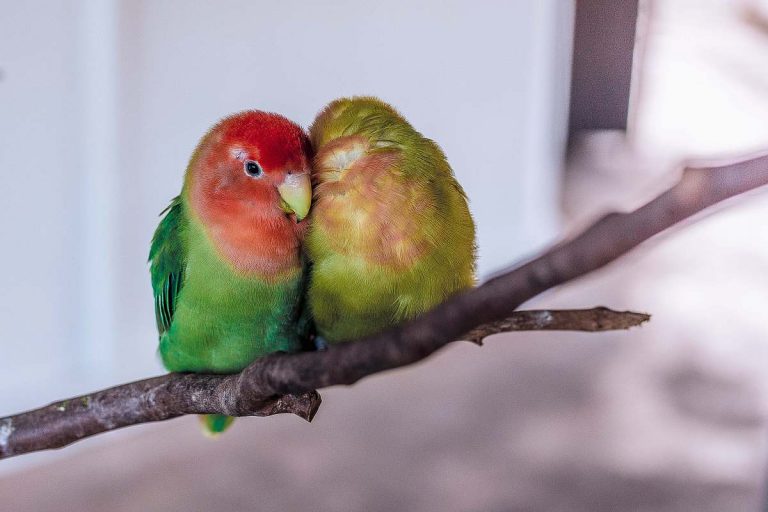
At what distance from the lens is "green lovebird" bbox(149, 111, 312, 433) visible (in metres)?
0.55

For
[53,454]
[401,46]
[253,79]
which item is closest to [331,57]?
[253,79]

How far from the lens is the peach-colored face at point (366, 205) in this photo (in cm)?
52

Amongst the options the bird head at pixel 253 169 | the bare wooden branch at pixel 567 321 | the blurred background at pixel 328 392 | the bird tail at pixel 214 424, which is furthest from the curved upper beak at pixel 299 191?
the blurred background at pixel 328 392

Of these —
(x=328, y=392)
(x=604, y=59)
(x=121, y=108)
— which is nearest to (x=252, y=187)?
(x=604, y=59)

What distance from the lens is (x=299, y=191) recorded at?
529mm

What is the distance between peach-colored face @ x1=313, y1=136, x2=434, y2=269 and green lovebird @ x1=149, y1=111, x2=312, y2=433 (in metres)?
0.02

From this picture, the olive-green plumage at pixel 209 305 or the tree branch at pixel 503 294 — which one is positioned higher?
the tree branch at pixel 503 294

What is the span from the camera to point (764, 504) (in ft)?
2.34

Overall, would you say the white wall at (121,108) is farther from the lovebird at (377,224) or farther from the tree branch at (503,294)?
the tree branch at (503,294)

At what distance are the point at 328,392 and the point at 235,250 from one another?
1442mm


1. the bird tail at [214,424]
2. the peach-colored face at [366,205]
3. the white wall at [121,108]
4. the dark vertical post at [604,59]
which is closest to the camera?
the dark vertical post at [604,59]

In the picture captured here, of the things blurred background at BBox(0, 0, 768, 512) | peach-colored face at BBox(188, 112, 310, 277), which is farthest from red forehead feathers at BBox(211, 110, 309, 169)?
blurred background at BBox(0, 0, 768, 512)

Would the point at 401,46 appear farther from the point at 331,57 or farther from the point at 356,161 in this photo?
the point at 356,161

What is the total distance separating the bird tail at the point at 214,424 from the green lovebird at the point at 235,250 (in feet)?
0.37
